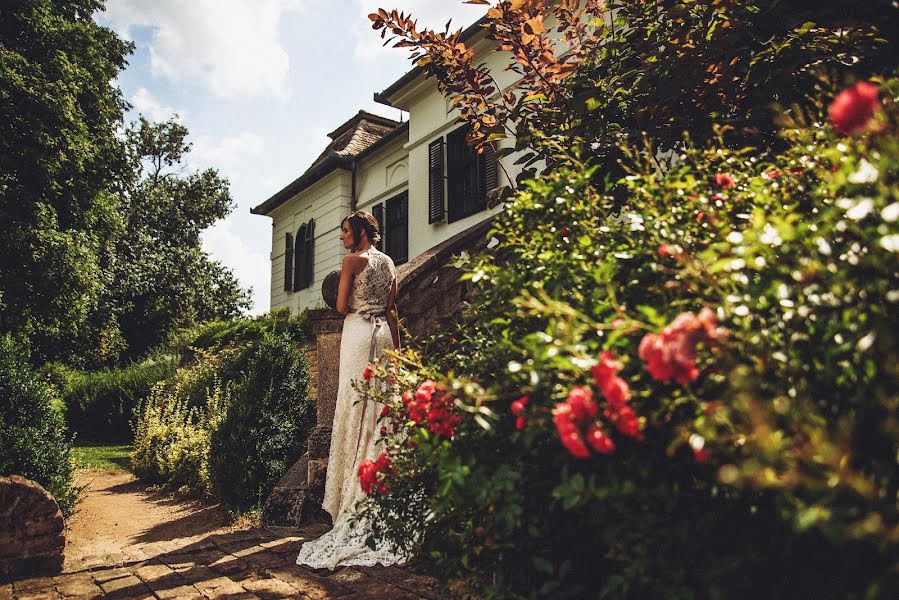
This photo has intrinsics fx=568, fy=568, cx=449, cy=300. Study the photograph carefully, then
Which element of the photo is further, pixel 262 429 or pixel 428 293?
pixel 262 429

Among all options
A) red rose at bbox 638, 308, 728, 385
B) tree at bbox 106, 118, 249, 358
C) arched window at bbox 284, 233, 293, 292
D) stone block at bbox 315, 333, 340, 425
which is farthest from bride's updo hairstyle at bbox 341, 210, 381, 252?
tree at bbox 106, 118, 249, 358

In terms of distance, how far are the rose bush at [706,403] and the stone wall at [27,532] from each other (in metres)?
3.35

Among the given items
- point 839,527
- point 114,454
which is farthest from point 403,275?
point 114,454

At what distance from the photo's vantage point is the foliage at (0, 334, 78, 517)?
16.3ft

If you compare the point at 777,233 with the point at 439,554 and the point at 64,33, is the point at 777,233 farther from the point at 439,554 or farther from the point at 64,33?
the point at 64,33

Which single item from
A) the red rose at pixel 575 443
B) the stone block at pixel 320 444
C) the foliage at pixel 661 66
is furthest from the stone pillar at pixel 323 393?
the red rose at pixel 575 443

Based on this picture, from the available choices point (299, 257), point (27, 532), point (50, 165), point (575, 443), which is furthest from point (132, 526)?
point (299, 257)

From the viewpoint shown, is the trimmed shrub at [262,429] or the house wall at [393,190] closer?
the trimmed shrub at [262,429]

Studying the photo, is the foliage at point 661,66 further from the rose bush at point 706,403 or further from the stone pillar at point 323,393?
the stone pillar at point 323,393

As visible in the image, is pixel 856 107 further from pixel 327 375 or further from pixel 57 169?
pixel 57 169

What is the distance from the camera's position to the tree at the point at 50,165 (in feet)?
38.8

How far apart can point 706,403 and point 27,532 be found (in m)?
4.48

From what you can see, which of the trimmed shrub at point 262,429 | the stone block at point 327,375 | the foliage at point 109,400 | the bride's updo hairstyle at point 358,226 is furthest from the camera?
the foliage at point 109,400

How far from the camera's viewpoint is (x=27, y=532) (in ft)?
12.6
